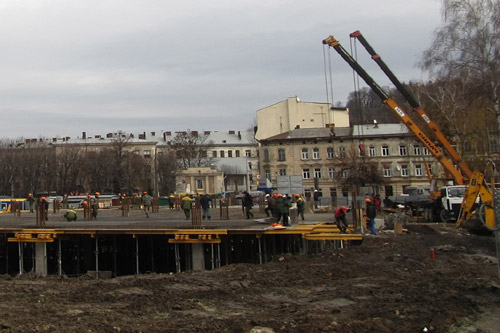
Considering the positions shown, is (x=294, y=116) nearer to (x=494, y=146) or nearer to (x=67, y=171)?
(x=67, y=171)

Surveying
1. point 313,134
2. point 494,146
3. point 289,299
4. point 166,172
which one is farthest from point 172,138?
point 289,299

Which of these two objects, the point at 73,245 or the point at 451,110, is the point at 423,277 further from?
the point at 451,110

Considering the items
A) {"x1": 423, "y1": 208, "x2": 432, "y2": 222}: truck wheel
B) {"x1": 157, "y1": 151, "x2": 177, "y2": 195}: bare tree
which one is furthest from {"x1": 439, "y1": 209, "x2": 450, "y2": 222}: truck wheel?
{"x1": 157, "y1": 151, "x2": 177, "y2": 195}: bare tree

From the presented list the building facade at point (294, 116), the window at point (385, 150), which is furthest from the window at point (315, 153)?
the building facade at point (294, 116)

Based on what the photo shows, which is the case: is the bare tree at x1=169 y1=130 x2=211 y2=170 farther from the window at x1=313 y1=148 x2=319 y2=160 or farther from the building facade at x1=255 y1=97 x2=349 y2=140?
the window at x1=313 y1=148 x2=319 y2=160

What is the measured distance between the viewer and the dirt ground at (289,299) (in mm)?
8797

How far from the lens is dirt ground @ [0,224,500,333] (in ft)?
28.9

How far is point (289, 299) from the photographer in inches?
436

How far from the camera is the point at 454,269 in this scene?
44.7ft

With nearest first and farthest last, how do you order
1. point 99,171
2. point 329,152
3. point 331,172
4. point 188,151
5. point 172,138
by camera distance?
point 331,172 < point 329,152 < point 99,171 < point 188,151 < point 172,138

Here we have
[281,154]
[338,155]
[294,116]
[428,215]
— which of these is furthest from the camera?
[294,116]

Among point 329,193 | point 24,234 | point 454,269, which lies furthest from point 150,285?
point 329,193

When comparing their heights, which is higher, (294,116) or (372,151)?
→ (294,116)

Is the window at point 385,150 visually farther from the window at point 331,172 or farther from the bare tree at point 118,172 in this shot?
the bare tree at point 118,172
